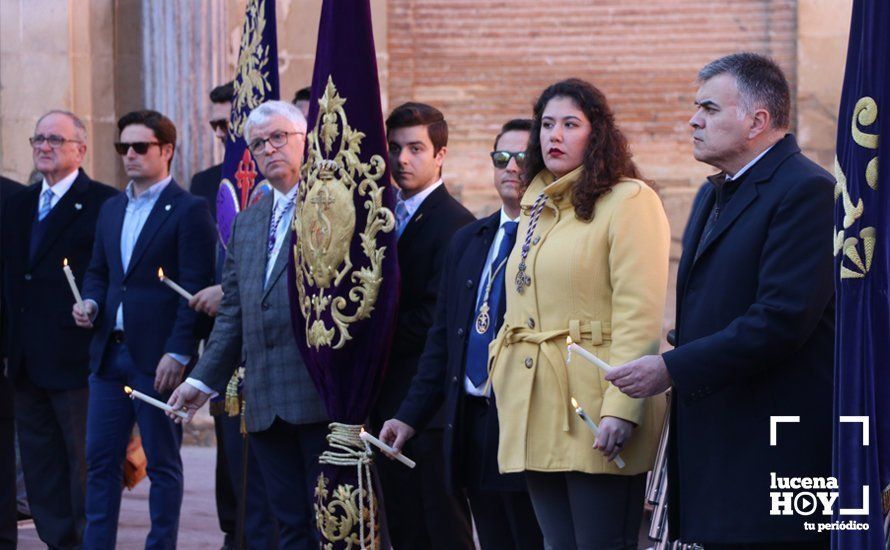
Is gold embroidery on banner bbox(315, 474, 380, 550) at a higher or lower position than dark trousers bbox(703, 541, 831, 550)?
lower

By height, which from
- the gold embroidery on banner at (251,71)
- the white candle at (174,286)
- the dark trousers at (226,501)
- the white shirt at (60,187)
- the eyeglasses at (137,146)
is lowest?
the dark trousers at (226,501)

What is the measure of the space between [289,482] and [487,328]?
112 cm

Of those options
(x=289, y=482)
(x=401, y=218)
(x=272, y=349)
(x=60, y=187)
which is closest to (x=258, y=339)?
(x=272, y=349)

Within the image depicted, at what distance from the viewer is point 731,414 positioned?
3941mm

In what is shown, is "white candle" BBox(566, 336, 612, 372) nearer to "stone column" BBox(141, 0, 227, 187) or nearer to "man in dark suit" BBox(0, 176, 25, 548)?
"man in dark suit" BBox(0, 176, 25, 548)

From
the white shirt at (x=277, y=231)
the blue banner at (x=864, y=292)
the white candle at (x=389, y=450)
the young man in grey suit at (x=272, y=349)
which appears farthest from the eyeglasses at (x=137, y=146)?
the blue banner at (x=864, y=292)

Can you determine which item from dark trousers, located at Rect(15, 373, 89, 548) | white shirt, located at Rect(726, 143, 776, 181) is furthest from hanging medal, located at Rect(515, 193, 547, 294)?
dark trousers, located at Rect(15, 373, 89, 548)

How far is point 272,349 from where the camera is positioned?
18.4ft

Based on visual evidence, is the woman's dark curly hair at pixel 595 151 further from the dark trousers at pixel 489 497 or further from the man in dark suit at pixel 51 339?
the man in dark suit at pixel 51 339

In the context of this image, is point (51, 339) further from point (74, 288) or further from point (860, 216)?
point (860, 216)

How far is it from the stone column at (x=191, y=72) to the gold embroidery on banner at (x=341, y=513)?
5.13 m

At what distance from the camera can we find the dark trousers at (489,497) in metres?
4.82

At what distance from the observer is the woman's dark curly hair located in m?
4.48

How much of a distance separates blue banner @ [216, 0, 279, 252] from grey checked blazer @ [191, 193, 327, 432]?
894mm
